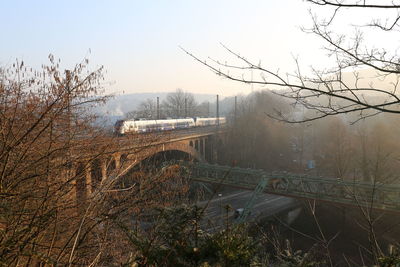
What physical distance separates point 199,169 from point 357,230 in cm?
1098

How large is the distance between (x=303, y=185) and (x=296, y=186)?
259 cm

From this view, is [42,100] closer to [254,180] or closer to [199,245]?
[199,245]

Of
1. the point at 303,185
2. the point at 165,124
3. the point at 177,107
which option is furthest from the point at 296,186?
the point at 177,107

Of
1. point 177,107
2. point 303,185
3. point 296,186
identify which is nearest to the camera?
point 303,185

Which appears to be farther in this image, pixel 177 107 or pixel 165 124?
pixel 177 107

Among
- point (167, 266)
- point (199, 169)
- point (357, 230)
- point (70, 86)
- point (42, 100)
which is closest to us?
point (167, 266)

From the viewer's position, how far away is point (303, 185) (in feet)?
53.6

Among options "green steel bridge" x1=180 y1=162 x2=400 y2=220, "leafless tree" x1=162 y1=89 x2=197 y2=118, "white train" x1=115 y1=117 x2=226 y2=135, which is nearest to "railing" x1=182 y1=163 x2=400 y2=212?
"green steel bridge" x1=180 y1=162 x2=400 y2=220

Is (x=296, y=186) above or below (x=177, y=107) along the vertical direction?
below

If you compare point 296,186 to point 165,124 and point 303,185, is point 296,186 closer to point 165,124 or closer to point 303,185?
point 303,185

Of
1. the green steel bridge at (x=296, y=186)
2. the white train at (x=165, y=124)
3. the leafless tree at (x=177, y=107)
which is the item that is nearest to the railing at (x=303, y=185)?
the green steel bridge at (x=296, y=186)

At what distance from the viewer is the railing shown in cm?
Answer: 1537

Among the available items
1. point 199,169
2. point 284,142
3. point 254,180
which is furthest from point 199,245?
point 284,142

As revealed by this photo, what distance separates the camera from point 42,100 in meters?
5.15
